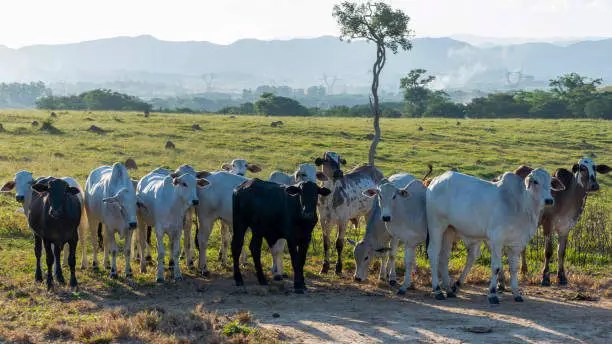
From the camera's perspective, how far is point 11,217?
1936 centimetres

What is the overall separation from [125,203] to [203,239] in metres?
1.81

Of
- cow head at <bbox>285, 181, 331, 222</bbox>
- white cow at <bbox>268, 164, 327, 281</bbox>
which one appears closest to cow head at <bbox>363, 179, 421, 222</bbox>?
cow head at <bbox>285, 181, 331, 222</bbox>

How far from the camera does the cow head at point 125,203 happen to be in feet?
46.3

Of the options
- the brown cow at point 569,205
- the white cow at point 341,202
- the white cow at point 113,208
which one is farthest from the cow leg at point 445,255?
the white cow at point 113,208

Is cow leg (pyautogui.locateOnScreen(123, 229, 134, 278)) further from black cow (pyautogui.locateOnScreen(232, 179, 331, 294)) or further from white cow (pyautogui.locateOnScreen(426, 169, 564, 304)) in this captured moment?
white cow (pyautogui.locateOnScreen(426, 169, 564, 304))

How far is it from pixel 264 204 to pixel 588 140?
35389 mm

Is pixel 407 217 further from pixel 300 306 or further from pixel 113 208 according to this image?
pixel 113 208

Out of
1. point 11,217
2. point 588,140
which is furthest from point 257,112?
point 11,217

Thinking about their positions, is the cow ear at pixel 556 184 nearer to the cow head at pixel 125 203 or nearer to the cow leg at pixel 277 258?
the cow leg at pixel 277 258

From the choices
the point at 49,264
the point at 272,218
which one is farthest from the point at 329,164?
the point at 49,264

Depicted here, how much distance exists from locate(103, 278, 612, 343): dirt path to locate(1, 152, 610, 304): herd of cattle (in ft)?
1.42

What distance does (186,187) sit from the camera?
47.6 ft

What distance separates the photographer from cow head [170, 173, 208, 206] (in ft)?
47.3

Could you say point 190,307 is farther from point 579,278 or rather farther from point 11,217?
point 11,217
